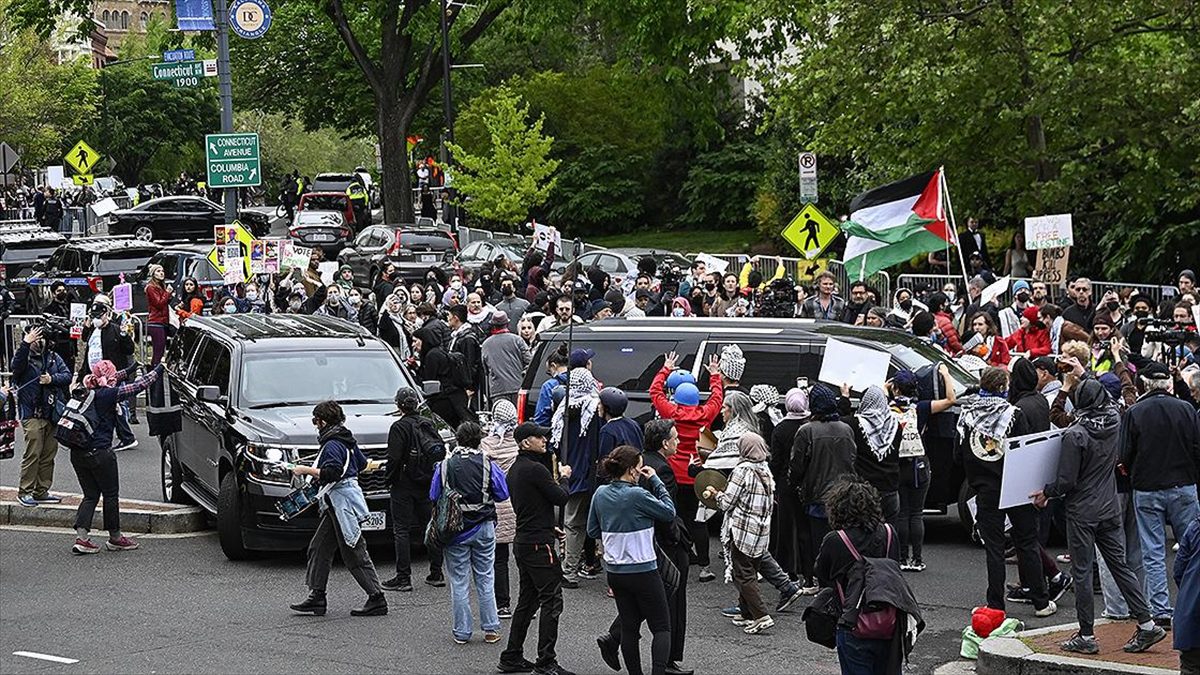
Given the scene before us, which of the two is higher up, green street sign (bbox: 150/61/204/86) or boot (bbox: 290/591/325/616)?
green street sign (bbox: 150/61/204/86)

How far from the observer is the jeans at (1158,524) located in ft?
36.2

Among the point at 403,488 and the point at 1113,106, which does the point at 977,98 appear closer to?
the point at 1113,106

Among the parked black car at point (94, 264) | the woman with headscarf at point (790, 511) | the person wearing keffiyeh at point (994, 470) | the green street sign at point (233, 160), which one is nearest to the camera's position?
the person wearing keffiyeh at point (994, 470)

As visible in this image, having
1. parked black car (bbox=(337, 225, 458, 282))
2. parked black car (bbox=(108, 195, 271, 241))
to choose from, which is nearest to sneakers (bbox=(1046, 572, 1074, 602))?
parked black car (bbox=(337, 225, 458, 282))

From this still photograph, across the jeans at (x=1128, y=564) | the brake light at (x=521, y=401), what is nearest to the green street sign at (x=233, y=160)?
the brake light at (x=521, y=401)

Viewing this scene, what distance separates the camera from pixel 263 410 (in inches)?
592

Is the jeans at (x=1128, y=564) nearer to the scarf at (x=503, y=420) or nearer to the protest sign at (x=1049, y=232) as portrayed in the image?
the scarf at (x=503, y=420)

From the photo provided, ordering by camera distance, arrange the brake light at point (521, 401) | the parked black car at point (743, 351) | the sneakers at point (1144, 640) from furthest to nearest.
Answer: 1. the brake light at point (521, 401)
2. the parked black car at point (743, 351)
3. the sneakers at point (1144, 640)

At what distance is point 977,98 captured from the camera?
25.2 metres

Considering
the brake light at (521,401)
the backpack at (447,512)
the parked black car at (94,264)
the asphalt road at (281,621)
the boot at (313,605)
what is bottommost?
the asphalt road at (281,621)

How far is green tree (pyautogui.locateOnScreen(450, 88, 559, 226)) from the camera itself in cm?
4300

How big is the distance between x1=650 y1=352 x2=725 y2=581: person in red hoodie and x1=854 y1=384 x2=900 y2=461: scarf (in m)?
1.22

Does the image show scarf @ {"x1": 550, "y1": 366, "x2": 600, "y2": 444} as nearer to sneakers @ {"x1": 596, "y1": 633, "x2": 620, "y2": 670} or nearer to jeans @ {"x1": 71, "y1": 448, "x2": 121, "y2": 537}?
sneakers @ {"x1": 596, "y1": 633, "x2": 620, "y2": 670}

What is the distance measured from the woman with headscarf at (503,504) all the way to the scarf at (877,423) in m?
2.57
